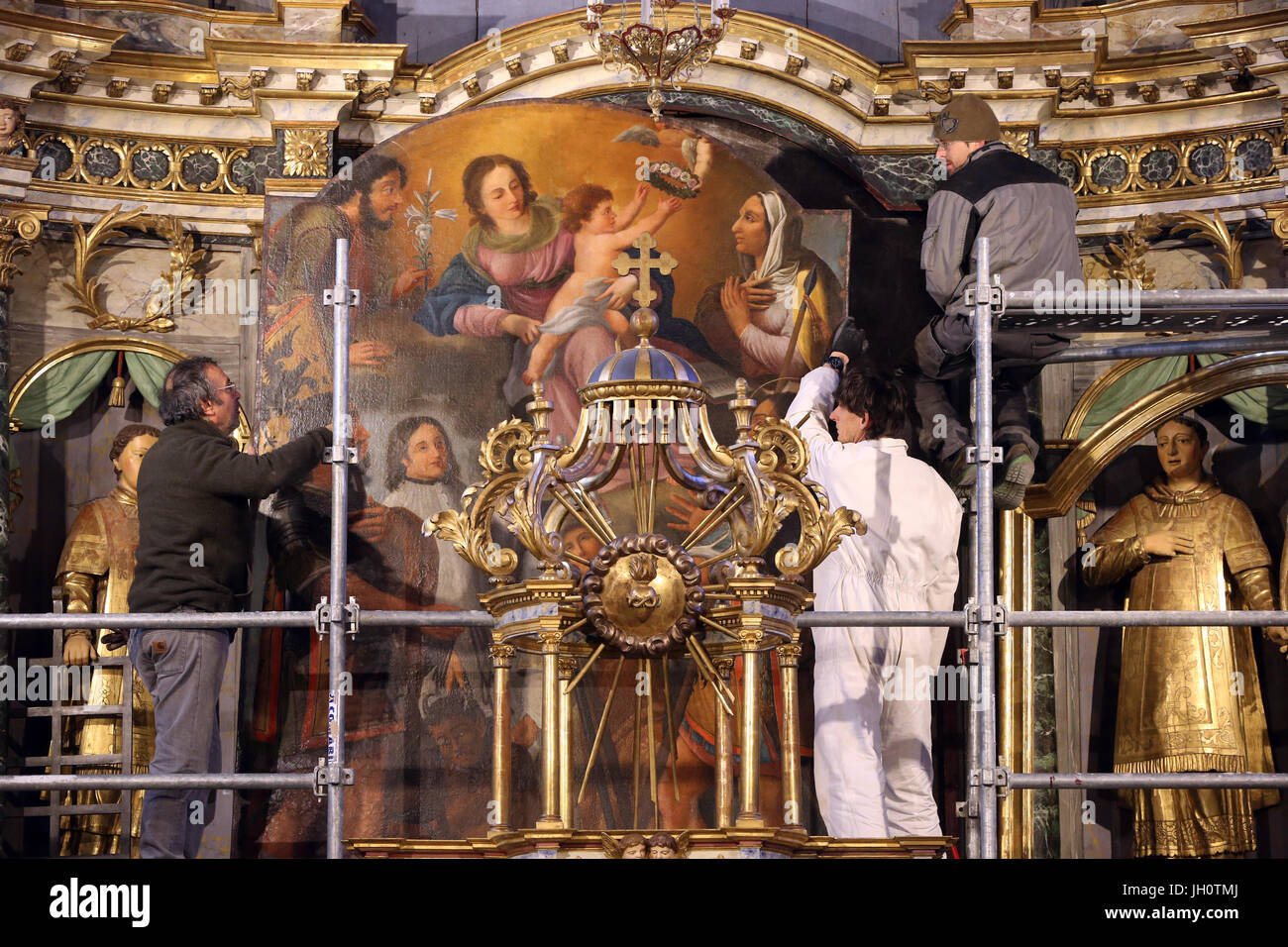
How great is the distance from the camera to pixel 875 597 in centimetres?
861

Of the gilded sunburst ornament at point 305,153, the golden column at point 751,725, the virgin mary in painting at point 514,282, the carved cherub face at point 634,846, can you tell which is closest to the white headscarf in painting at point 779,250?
the virgin mary in painting at point 514,282

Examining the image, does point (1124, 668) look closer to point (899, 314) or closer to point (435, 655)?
point (899, 314)

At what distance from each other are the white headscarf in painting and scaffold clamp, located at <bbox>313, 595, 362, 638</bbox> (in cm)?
263

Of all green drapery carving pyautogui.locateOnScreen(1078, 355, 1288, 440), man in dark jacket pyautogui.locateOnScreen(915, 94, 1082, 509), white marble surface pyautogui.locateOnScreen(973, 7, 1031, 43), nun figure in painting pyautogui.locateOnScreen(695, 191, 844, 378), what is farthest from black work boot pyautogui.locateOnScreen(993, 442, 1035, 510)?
white marble surface pyautogui.locateOnScreen(973, 7, 1031, 43)

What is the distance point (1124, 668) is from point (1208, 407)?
3.61ft

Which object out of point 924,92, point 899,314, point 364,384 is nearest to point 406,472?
point 364,384

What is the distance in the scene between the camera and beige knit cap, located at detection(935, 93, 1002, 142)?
29.6 feet

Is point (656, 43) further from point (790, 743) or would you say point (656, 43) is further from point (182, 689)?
point (182, 689)

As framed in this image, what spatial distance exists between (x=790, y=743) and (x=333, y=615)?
1489 millimetres

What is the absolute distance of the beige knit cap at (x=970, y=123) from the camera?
29.6ft

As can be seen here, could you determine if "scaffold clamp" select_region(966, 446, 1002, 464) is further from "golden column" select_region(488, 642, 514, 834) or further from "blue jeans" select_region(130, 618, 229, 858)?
"blue jeans" select_region(130, 618, 229, 858)

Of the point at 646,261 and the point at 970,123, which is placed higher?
the point at 970,123

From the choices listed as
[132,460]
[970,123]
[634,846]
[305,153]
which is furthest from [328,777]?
[970,123]

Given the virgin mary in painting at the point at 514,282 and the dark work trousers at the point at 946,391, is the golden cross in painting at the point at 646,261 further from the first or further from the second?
the dark work trousers at the point at 946,391
